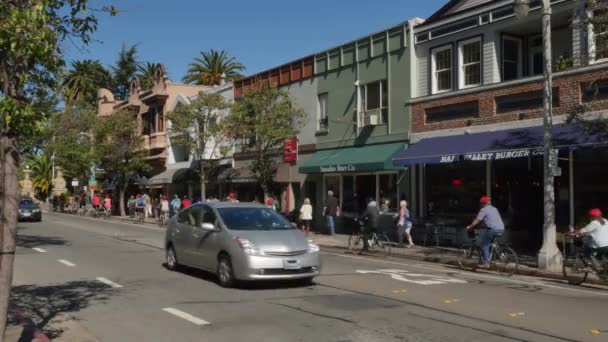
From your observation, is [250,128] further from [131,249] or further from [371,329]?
[371,329]

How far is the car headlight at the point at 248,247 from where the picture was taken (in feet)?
35.1

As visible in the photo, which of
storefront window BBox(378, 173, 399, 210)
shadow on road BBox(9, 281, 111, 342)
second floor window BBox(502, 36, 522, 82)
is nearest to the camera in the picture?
shadow on road BBox(9, 281, 111, 342)

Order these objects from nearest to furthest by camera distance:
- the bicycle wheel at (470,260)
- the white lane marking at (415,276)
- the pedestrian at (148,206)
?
1. the white lane marking at (415,276)
2. the bicycle wheel at (470,260)
3. the pedestrian at (148,206)

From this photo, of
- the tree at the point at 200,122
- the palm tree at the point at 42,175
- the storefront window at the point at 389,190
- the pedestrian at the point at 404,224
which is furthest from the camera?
the palm tree at the point at 42,175

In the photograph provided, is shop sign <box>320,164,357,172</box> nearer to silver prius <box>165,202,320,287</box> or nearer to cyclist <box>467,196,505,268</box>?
cyclist <box>467,196,505,268</box>

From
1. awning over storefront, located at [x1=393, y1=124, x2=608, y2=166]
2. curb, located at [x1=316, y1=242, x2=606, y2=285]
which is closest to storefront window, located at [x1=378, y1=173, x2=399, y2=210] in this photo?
awning over storefront, located at [x1=393, y1=124, x2=608, y2=166]

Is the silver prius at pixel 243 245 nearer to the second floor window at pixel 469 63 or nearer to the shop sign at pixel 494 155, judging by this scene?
the shop sign at pixel 494 155

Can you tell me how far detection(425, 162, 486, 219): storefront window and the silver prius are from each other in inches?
412

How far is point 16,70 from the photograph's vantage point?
560 cm

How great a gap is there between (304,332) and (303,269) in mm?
3222

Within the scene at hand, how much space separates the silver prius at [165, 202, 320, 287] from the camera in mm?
10703

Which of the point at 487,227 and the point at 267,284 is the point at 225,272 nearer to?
the point at 267,284

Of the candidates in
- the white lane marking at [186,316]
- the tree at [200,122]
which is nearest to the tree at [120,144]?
the tree at [200,122]

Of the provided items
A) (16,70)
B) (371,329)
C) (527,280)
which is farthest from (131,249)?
(16,70)
